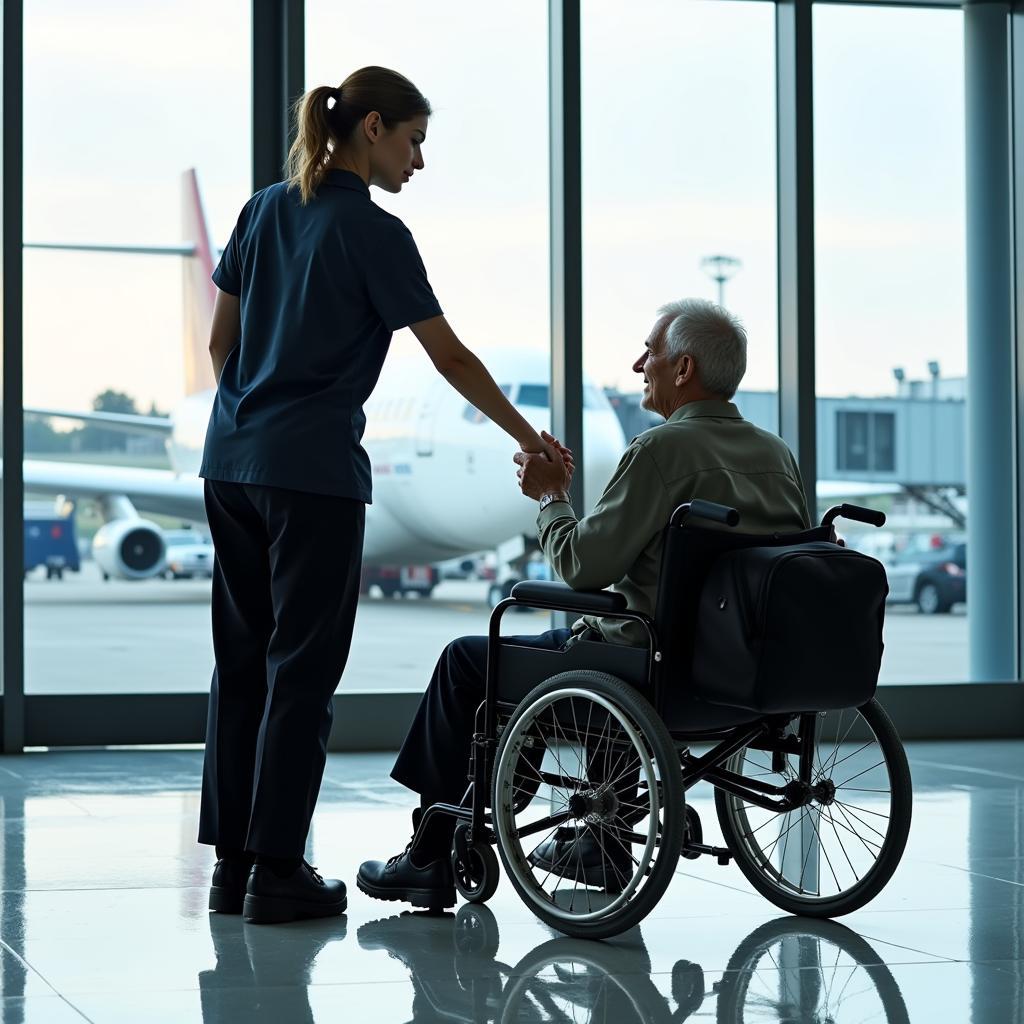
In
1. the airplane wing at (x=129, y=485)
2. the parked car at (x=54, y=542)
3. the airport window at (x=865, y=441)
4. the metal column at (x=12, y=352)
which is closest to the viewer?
the metal column at (x=12, y=352)

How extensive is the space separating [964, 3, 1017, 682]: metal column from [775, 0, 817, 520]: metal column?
0.69 meters

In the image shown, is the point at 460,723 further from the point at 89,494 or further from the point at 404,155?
the point at 89,494

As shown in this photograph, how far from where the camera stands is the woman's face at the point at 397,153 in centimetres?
230

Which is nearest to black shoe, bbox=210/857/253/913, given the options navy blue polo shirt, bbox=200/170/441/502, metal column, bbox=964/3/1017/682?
navy blue polo shirt, bbox=200/170/441/502

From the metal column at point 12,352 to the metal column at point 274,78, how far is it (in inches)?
25.4

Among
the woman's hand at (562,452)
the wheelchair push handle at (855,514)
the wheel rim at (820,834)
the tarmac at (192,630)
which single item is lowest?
the tarmac at (192,630)

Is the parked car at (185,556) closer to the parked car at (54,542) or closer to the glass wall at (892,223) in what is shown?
the parked car at (54,542)

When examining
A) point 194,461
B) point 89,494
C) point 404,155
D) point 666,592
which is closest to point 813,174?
point 404,155

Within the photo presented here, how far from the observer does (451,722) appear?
91.4 inches

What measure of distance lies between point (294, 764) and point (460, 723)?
26cm

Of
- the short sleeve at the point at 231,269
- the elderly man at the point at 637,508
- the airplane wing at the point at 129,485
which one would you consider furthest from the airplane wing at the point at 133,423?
the elderly man at the point at 637,508

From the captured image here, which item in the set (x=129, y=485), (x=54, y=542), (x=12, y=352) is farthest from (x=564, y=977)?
(x=54, y=542)

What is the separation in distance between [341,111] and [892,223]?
4445mm

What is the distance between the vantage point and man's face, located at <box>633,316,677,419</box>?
227cm
